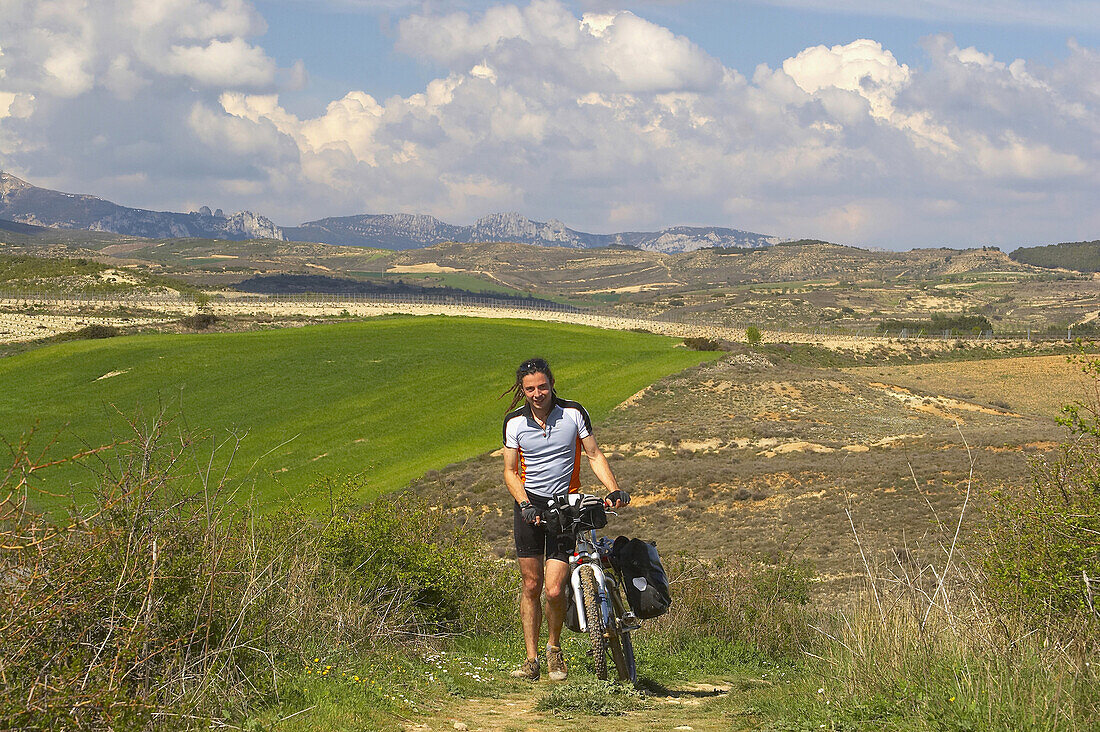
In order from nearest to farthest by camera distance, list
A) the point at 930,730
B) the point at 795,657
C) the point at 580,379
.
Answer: the point at 930,730, the point at 795,657, the point at 580,379

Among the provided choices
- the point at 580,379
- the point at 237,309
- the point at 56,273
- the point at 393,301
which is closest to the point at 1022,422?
the point at 580,379

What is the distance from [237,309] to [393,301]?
3310 cm

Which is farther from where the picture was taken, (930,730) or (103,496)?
(103,496)

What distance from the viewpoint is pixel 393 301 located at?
15675 cm

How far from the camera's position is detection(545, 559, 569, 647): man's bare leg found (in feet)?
24.1

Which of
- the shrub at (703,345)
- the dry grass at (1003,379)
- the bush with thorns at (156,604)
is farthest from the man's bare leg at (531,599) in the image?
the shrub at (703,345)

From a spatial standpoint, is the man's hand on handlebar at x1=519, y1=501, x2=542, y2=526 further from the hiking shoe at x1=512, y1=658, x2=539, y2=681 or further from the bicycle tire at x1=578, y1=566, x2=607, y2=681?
the hiking shoe at x1=512, y1=658, x2=539, y2=681

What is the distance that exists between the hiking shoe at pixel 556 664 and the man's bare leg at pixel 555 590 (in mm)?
55

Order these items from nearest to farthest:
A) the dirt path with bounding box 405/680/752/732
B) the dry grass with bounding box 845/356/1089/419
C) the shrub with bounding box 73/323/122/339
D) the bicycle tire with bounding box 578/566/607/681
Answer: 1. the dirt path with bounding box 405/680/752/732
2. the bicycle tire with bounding box 578/566/607/681
3. the dry grass with bounding box 845/356/1089/419
4. the shrub with bounding box 73/323/122/339

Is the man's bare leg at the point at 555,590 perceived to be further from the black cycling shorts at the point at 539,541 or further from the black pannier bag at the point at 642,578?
the black pannier bag at the point at 642,578

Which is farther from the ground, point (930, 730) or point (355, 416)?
point (930, 730)

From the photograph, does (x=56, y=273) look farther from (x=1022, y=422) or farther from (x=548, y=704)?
(x=548, y=704)

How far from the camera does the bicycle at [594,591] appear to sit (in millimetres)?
7129

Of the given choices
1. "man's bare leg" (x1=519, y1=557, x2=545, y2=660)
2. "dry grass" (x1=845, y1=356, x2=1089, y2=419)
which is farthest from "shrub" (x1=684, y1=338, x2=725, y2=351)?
"man's bare leg" (x1=519, y1=557, x2=545, y2=660)
